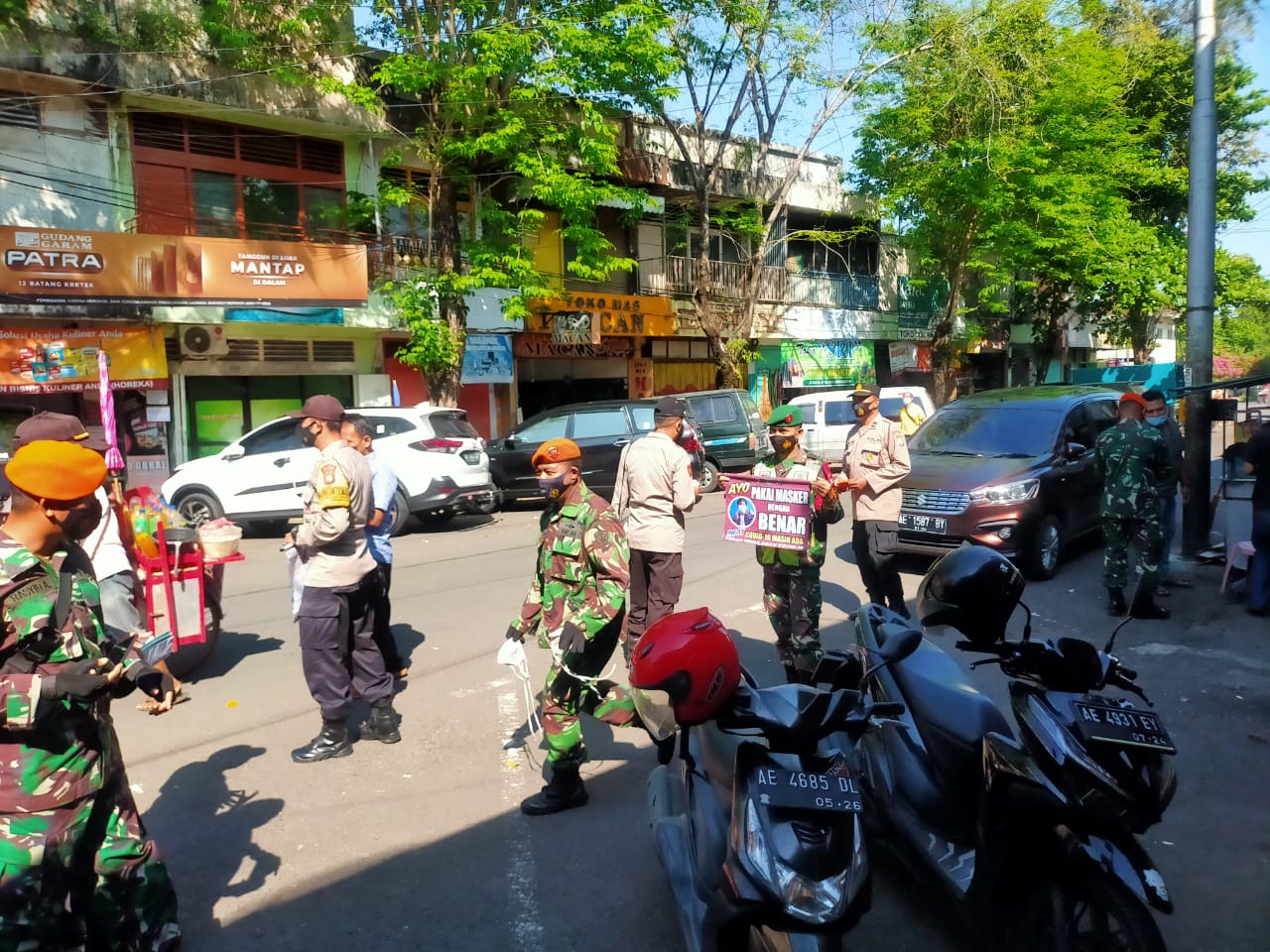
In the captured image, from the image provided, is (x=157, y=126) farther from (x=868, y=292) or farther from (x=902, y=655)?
(x=868, y=292)

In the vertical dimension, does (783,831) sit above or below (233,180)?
below

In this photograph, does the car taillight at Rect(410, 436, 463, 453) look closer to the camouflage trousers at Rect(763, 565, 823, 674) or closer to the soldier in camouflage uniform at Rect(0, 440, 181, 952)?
the camouflage trousers at Rect(763, 565, 823, 674)

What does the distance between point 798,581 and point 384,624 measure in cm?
255

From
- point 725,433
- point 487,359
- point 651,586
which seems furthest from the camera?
point 487,359

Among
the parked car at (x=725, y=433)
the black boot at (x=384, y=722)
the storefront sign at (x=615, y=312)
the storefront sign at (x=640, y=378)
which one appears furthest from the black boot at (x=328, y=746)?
the storefront sign at (x=640, y=378)

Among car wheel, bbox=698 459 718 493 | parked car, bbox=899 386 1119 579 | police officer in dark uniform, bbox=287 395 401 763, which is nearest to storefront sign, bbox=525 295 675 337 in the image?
car wheel, bbox=698 459 718 493

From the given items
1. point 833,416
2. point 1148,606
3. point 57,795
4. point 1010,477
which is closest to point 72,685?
point 57,795

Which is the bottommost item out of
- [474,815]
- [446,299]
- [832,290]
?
[474,815]

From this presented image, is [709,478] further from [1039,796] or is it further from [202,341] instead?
[1039,796]

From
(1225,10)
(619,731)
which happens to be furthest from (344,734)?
(1225,10)

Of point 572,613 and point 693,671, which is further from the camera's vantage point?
point 572,613

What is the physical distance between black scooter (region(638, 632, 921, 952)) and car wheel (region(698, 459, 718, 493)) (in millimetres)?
13634

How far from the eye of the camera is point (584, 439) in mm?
15336

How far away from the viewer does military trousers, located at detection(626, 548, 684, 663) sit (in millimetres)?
6109
